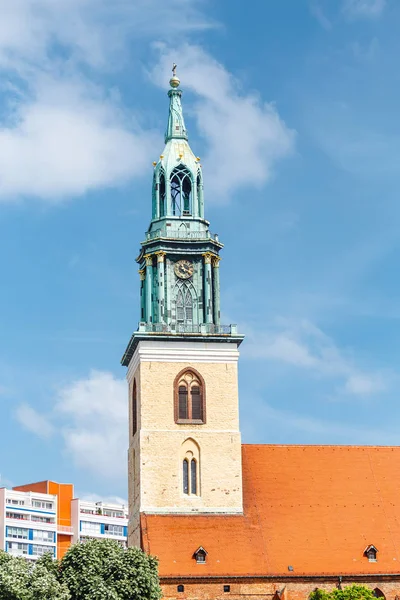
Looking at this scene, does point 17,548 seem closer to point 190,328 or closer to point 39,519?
point 39,519

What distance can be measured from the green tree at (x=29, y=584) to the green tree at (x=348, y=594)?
1270 cm

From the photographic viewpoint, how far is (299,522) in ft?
205

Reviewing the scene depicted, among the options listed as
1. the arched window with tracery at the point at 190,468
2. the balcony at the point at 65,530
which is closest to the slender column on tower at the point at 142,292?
the arched window with tracery at the point at 190,468

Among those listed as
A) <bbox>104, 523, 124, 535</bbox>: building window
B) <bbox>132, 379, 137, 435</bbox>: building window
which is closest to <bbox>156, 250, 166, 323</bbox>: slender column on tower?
<bbox>132, 379, 137, 435</bbox>: building window

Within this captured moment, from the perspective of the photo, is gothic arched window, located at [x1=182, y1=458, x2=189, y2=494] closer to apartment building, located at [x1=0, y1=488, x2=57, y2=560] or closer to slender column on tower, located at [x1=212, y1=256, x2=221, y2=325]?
slender column on tower, located at [x1=212, y1=256, x2=221, y2=325]

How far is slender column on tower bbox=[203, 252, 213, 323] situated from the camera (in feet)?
215

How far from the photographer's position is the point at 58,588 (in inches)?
2064

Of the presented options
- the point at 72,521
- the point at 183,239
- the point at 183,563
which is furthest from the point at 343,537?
the point at 72,521

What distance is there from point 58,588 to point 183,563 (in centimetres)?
855

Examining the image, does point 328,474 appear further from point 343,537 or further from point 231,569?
point 231,569

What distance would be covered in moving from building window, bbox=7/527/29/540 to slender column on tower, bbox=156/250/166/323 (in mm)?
72118

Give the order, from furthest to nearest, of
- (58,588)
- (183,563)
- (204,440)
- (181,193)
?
1. (181,193)
2. (204,440)
3. (183,563)
4. (58,588)

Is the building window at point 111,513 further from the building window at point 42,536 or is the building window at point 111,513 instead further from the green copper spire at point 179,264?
the green copper spire at point 179,264

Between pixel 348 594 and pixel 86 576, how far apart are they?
12.7 meters
